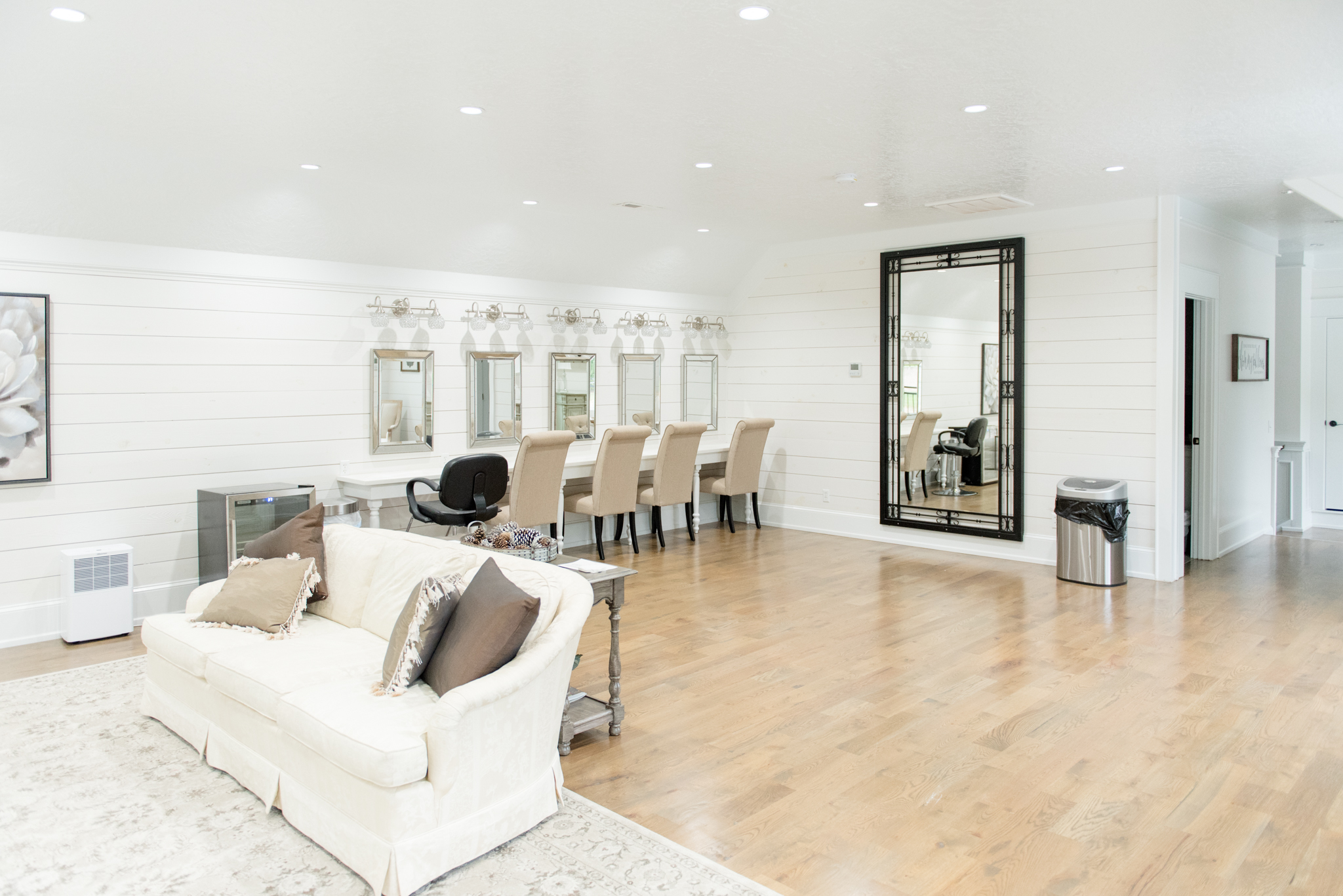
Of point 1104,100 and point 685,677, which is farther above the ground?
point 1104,100

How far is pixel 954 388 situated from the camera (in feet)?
22.8

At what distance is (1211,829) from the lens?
273cm

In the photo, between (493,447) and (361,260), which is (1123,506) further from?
(361,260)

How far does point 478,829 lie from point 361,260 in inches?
176

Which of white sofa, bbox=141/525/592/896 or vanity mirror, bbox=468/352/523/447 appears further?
vanity mirror, bbox=468/352/523/447

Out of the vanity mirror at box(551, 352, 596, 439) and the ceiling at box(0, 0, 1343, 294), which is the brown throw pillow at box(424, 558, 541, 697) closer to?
the ceiling at box(0, 0, 1343, 294)

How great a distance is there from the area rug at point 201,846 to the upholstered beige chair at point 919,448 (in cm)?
501

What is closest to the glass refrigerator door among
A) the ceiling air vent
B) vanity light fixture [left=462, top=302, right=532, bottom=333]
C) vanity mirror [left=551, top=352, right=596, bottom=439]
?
vanity light fixture [left=462, top=302, right=532, bottom=333]

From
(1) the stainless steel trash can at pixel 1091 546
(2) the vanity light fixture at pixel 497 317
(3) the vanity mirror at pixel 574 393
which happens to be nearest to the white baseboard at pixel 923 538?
(1) the stainless steel trash can at pixel 1091 546

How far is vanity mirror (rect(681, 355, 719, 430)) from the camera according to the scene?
829 centimetres

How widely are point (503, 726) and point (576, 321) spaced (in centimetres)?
515

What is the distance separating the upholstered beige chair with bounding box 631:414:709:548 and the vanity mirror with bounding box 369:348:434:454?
1749 mm

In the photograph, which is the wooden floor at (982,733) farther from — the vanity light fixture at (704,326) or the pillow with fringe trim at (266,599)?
the vanity light fixture at (704,326)

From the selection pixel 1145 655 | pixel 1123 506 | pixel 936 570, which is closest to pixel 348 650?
pixel 1145 655
